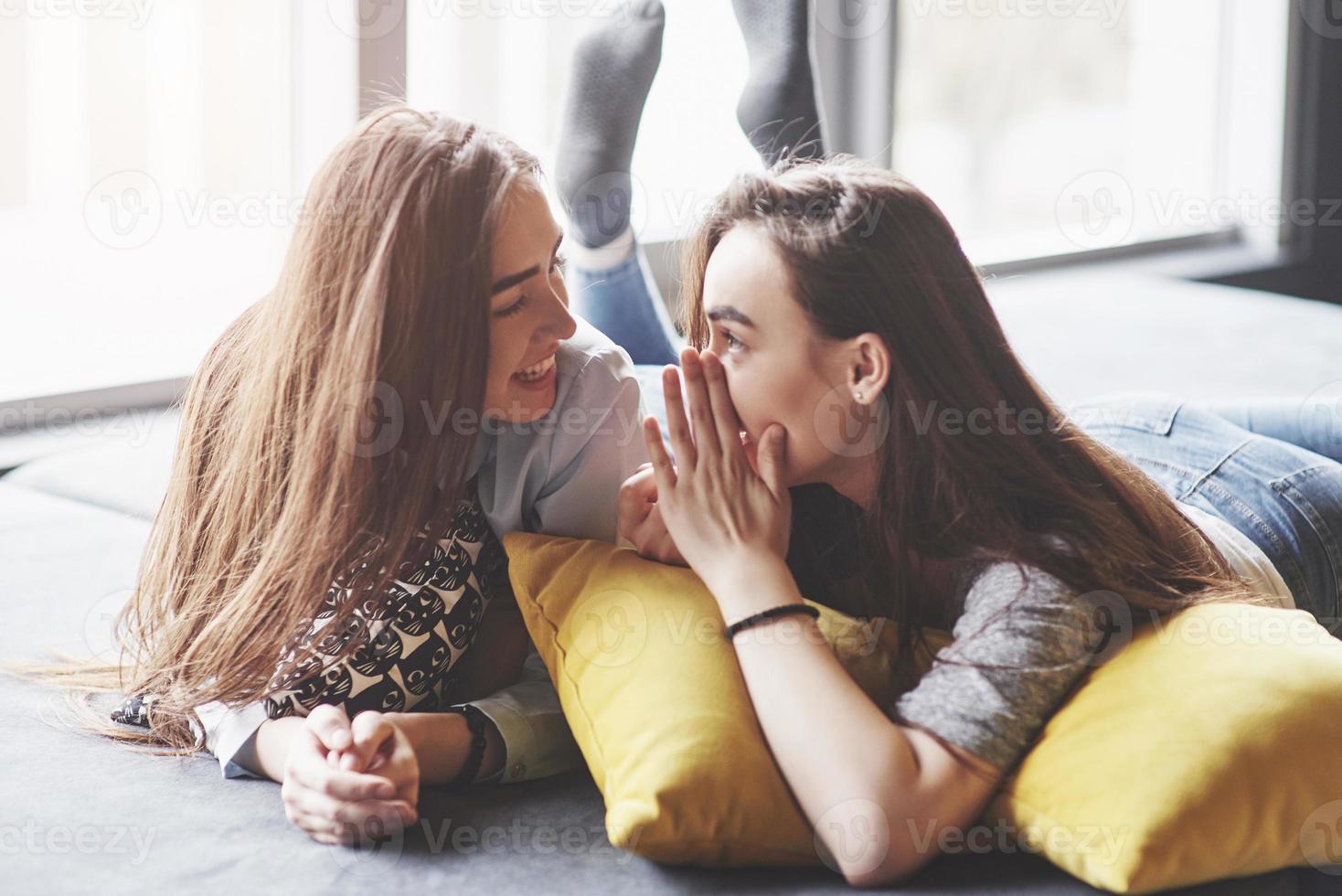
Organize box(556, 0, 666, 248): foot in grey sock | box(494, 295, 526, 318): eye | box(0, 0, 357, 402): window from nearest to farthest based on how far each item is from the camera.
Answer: box(494, 295, 526, 318): eye < box(556, 0, 666, 248): foot in grey sock < box(0, 0, 357, 402): window

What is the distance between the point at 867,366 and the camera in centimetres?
108

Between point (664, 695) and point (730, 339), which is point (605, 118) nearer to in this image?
point (730, 339)

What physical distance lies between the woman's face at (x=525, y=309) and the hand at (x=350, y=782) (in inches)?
11.6

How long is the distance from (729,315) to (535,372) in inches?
7.4

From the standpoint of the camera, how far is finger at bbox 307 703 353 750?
1.00 meters

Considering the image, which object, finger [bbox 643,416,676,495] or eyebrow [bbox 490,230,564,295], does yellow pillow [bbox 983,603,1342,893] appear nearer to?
finger [bbox 643,416,676,495]

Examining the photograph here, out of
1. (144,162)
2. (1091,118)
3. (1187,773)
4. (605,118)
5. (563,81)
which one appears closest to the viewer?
(1187,773)

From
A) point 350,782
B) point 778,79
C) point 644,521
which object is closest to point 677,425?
point 644,521

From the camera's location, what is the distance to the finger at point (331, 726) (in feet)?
3.27

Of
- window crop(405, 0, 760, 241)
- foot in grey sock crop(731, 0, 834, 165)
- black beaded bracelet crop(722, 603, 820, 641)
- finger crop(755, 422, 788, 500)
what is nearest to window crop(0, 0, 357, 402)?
window crop(405, 0, 760, 241)

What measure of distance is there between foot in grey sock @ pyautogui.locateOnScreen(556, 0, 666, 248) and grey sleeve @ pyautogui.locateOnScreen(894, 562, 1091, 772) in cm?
97

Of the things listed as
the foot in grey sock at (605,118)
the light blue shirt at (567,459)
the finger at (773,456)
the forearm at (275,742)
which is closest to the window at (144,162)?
the foot in grey sock at (605,118)

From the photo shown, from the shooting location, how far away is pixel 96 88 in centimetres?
219

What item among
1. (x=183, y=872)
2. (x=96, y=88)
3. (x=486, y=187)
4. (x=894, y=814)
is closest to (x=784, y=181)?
(x=486, y=187)
